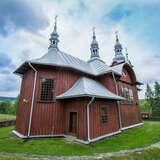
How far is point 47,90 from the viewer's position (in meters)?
11.7

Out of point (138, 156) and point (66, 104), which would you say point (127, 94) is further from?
point (138, 156)

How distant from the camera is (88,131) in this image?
9859 millimetres

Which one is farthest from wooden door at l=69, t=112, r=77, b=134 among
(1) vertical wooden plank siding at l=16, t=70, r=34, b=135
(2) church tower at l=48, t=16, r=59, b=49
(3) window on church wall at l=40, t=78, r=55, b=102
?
(2) church tower at l=48, t=16, r=59, b=49

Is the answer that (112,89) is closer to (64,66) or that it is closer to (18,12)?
(64,66)

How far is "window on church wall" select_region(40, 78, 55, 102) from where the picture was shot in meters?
11.5

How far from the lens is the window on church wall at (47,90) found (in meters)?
11.5

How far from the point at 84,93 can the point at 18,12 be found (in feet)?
21.6

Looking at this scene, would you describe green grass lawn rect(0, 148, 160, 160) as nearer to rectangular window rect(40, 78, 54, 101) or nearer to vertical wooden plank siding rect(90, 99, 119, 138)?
vertical wooden plank siding rect(90, 99, 119, 138)

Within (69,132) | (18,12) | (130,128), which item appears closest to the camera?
(18,12)

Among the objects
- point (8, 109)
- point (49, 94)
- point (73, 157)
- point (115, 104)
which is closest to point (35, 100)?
point (49, 94)

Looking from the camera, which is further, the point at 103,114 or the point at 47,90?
the point at 47,90

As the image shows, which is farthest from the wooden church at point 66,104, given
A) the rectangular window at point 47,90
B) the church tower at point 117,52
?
the church tower at point 117,52

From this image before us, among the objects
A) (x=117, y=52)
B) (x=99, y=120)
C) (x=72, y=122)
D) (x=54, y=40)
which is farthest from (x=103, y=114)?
(x=117, y=52)

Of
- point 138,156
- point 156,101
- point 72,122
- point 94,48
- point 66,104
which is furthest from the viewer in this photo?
point 156,101
